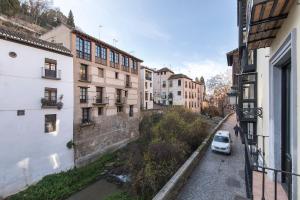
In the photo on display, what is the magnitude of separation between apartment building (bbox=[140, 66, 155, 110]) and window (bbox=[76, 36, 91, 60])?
67.4ft

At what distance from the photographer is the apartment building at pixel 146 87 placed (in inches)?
1575

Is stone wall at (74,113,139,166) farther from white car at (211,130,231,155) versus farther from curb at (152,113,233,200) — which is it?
curb at (152,113,233,200)

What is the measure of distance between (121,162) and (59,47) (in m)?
13.0

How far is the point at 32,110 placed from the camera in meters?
14.4

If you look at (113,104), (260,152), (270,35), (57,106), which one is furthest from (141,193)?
(113,104)

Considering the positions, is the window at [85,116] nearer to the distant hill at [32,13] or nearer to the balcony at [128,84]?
the balcony at [128,84]

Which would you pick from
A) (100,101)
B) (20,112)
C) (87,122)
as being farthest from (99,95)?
(20,112)

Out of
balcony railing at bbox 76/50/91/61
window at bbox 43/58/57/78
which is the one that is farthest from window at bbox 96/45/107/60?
window at bbox 43/58/57/78

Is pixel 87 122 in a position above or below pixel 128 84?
below

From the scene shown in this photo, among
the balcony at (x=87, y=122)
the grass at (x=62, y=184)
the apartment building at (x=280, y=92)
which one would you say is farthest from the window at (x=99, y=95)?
the apartment building at (x=280, y=92)

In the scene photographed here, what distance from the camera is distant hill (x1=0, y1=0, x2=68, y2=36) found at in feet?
109

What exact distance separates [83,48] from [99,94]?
551 cm

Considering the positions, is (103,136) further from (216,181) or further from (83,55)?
(216,181)

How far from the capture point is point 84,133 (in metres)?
19.3
